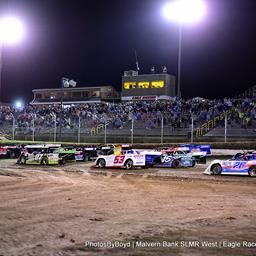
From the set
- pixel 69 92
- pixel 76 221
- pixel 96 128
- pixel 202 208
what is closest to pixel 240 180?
pixel 202 208

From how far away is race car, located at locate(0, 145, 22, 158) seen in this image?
3550 cm

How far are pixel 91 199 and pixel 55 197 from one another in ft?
3.67

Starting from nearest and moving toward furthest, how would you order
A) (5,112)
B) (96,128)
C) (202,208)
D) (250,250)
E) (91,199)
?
(250,250) < (202,208) < (91,199) < (96,128) < (5,112)

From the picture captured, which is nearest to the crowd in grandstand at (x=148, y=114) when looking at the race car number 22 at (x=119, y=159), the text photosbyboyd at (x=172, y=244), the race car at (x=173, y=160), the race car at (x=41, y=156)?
the race car at (x=173, y=160)

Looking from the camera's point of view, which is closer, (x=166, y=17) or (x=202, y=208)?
(x=202, y=208)

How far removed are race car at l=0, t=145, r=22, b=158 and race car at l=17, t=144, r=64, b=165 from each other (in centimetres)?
598

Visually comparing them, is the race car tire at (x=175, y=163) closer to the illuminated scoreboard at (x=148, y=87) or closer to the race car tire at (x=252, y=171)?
the race car tire at (x=252, y=171)

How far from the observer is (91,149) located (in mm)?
30578

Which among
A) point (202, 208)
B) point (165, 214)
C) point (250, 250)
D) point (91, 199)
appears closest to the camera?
point (250, 250)

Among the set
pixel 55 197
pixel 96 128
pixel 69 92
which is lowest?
pixel 55 197

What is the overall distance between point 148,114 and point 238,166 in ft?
62.3

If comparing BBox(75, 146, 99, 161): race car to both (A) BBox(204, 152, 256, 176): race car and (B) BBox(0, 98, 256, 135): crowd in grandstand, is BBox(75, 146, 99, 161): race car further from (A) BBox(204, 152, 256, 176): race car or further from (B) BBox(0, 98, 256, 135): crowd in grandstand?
(A) BBox(204, 152, 256, 176): race car

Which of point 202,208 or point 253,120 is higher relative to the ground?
point 253,120

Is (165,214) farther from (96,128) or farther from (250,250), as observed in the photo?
(96,128)
